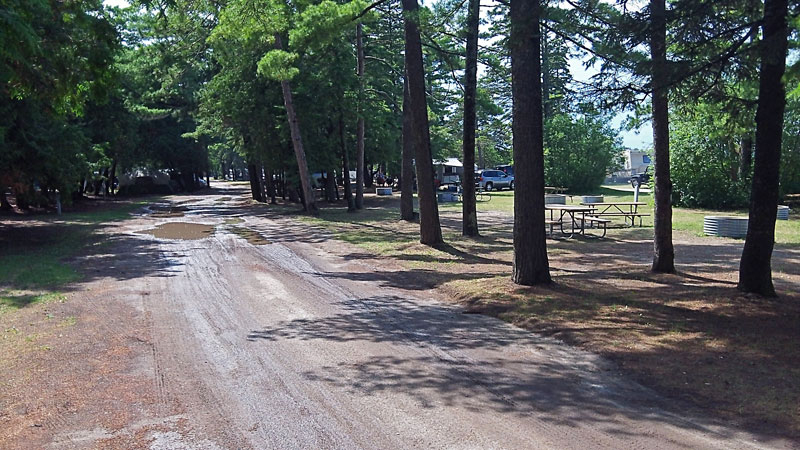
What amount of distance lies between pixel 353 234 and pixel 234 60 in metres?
12.1

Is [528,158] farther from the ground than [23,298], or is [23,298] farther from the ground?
[528,158]

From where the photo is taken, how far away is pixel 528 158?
9203 mm

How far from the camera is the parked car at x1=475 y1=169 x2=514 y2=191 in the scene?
48469 mm

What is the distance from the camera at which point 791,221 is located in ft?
63.6

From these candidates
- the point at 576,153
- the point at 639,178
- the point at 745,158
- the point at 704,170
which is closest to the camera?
the point at 745,158

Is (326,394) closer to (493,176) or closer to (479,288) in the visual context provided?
(479,288)

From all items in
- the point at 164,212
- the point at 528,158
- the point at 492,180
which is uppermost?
the point at 528,158

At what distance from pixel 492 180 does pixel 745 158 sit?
24857 mm

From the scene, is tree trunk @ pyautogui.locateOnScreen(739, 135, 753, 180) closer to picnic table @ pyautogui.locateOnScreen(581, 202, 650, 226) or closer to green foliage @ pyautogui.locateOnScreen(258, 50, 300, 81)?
picnic table @ pyautogui.locateOnScreen(581, 202, 650, 226)

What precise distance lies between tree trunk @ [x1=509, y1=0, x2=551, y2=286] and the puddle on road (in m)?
9.05

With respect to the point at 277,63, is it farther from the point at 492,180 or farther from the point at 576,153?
the point at 492,180

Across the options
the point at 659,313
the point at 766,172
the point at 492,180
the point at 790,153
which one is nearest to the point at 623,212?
the point at 790,153

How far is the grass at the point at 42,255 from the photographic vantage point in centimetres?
1009

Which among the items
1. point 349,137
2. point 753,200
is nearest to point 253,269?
point 753,200
